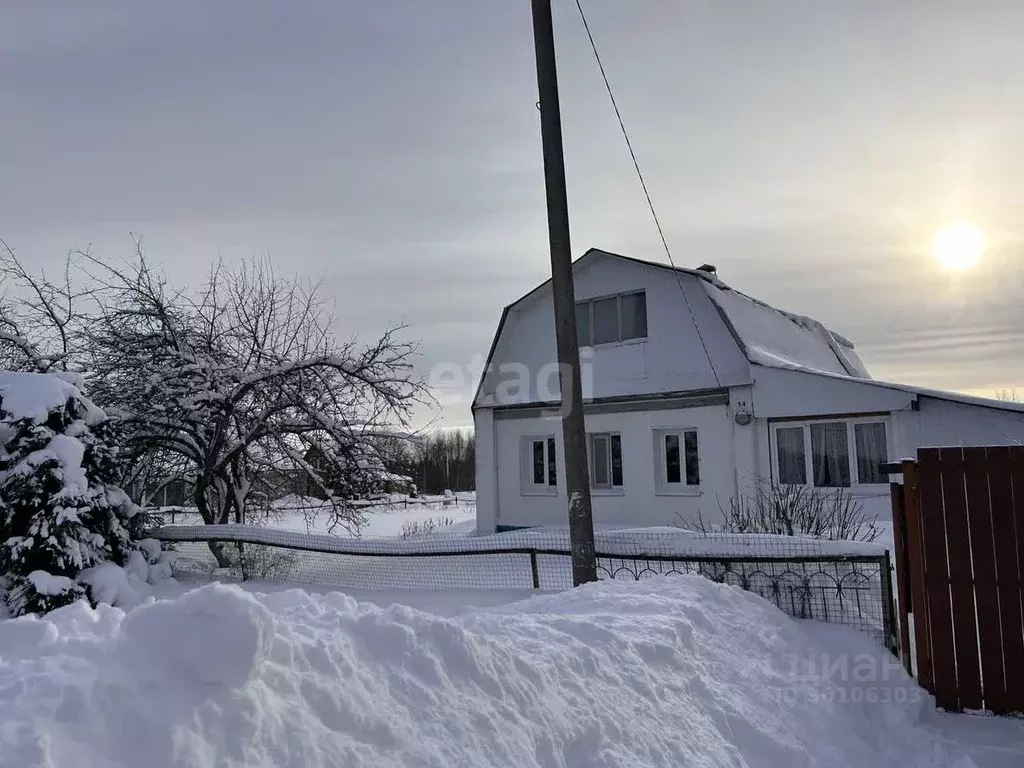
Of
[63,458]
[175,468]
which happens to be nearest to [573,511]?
[63,458]

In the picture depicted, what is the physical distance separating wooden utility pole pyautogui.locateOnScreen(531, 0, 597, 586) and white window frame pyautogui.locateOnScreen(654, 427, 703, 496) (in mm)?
8352

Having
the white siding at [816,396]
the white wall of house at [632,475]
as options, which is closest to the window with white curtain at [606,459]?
the white wall of house at [632,475]

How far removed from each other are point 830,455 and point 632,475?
3905 millimetres

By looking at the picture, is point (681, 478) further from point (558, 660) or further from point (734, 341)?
point (558, 660)

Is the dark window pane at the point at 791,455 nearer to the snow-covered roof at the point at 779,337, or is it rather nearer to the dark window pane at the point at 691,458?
the snow-covered roof at the point at 779,337

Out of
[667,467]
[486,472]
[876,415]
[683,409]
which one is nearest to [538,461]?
[486,472]

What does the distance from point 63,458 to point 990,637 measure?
9.11 meters

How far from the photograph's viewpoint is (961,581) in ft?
18.1

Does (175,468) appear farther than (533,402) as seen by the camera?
No

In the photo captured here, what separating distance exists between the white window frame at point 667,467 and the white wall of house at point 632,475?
1.6 inches

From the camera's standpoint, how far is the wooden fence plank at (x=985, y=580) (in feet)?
17.7

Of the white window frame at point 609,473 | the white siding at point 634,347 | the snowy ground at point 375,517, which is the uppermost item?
the white siding at point 634,347

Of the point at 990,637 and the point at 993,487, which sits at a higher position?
the point at 993,487

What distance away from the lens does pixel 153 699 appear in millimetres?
2416
